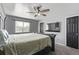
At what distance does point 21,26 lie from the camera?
147 centimetres

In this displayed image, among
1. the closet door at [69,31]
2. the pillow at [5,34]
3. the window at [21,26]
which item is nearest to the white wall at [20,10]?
the window at [21,26]

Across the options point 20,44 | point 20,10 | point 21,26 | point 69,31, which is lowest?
point 20,44

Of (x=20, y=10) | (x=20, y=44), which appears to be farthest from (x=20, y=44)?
(x=20, y=10)

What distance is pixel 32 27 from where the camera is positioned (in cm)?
154

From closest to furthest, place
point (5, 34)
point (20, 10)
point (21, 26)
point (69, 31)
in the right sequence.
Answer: point (5, 34)
point (21, 26)
point (20, 10)
point (69, 31)

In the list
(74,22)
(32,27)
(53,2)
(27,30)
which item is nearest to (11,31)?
(27,30)

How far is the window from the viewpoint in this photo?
4.70 feet

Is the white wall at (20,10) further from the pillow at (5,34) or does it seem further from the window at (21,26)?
the pillow at (5,34)

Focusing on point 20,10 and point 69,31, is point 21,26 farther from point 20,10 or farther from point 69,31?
point 69,31

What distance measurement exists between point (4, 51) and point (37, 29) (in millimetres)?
819

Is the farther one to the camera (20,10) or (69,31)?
(69,31)

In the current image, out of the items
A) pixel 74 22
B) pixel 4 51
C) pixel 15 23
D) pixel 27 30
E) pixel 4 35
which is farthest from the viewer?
pixel 74 22
